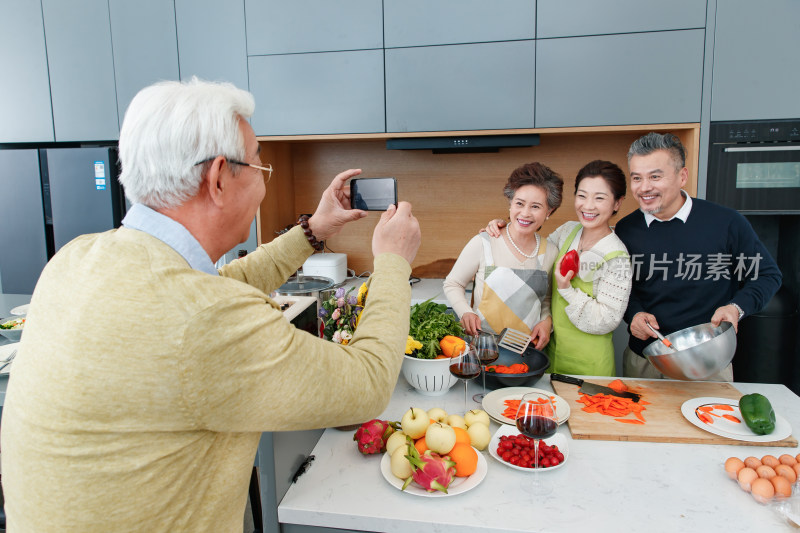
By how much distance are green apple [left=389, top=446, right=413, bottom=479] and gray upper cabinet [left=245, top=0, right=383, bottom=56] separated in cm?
219

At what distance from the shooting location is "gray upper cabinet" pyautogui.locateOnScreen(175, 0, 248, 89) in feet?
9.02

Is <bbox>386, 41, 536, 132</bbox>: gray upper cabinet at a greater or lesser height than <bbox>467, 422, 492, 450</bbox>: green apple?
greater

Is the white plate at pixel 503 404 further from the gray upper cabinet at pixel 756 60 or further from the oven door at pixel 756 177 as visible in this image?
the gray upper cabinet at pixel 756 60

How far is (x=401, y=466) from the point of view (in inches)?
40.4

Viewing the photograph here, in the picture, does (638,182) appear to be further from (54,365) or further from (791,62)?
(54,365)

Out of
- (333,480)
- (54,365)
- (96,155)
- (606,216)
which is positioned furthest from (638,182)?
(96,155)

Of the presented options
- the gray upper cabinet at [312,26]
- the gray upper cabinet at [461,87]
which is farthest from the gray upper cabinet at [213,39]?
the gray upper cabinet at [461,87]

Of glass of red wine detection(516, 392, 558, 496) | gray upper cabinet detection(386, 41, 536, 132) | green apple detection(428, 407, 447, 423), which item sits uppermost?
gray upper cabinet detection(386, 41, 536, 132)

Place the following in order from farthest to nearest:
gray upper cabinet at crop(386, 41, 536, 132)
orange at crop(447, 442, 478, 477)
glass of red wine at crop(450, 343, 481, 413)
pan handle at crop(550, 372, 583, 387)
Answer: gray upper cabinet at crop(386, 41, 536, 132), pan handle at crop(550, 372, 583, 387), glass of red wine at crop(450, 343, 481, 413), orange at crop(447, 442, 478, 477)

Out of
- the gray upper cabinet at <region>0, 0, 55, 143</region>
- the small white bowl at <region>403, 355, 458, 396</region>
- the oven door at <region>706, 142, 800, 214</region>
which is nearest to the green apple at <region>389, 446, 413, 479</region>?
the small white bowl at <region>403, 355, 458, 396</region>

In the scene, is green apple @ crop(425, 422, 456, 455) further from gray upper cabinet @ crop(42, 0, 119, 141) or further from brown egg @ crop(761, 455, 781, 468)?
gray upper cabinet @ crop(42, 0, 119, 141)

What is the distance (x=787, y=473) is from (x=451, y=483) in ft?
2.09

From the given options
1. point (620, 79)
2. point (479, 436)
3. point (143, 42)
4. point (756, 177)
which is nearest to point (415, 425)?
point (479, 436)

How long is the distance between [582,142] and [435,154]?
0.82 m
